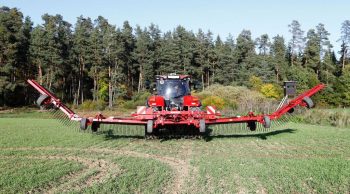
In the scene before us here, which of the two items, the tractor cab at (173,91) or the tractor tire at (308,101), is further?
the tractor cab at (173,91)

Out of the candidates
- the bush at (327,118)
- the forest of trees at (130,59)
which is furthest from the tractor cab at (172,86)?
the forest of trees at (130,59)

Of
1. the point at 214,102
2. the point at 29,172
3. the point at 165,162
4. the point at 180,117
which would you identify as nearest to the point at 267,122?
the point at 180,117

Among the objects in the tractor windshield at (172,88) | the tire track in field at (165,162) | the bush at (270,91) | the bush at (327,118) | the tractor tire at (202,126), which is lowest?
the tire track in field at (165,162)

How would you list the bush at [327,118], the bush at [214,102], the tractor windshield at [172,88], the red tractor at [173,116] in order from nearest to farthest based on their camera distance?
the red tractor at [173,116] < the tractor windshield at [172,88] < the bush at [327,118] < the bush at [214,102]

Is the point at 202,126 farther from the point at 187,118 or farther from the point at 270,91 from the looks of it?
the point at 270,91

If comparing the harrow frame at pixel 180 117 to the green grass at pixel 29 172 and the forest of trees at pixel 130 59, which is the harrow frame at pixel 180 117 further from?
the forest of trees at pixel 130 59

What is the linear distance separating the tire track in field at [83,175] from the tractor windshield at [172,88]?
19.5ft

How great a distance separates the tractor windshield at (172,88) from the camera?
50.6ft

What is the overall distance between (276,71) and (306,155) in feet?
218

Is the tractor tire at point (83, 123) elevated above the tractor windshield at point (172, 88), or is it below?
below

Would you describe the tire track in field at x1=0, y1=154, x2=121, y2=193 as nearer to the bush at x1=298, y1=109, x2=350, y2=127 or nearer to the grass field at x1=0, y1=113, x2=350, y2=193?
the grass field at x1=0, y1=113, x2=350, y2=193

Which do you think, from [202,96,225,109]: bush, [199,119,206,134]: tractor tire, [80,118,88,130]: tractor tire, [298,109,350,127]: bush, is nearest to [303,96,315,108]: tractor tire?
[199,119,206,134]: tractor tire

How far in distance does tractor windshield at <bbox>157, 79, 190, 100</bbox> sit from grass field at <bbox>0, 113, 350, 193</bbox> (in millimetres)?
2173

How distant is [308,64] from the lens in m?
75.4
